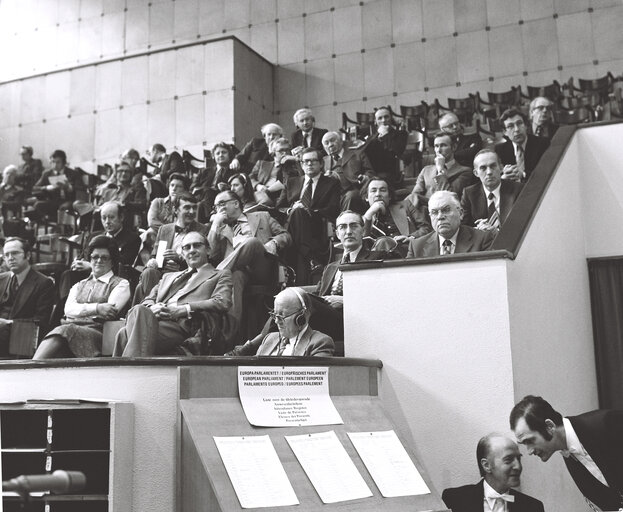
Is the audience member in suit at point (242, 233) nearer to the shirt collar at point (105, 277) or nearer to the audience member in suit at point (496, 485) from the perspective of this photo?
the shirt collar at point (105, 277)

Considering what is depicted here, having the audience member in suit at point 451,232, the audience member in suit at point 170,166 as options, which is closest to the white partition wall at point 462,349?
the audience member in suit at point 451,232

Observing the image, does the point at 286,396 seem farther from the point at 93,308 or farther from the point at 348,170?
the point at 348,170

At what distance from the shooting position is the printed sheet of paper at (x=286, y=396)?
327 cm

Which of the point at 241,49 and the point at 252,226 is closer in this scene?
the point at 252,226

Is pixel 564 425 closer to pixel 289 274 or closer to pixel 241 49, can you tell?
pixel 289 274

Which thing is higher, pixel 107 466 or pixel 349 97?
pixel 349 97

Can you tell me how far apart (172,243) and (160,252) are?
265 millimetres

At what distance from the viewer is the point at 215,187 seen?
7.73 meters

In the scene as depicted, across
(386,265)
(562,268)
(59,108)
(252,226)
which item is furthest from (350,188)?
(59,108)

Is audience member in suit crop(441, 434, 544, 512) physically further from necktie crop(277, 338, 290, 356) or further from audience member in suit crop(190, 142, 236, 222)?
audience member in suit crop(190, 142, 236, 222)

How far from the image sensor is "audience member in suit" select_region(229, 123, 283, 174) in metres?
8.15

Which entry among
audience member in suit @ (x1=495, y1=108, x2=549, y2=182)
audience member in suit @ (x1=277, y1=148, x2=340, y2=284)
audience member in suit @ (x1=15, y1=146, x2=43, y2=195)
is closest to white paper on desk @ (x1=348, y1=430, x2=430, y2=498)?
audience member in suit @ (x1=277, y1=148, x2=340, y2=284)

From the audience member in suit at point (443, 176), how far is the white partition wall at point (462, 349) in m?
1.81

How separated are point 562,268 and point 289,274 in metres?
1.77
